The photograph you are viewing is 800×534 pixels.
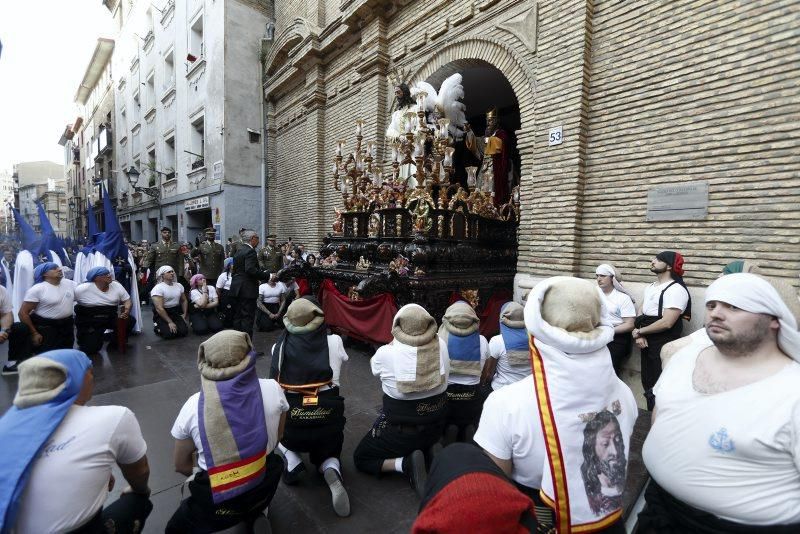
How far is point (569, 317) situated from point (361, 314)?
515 centimetres

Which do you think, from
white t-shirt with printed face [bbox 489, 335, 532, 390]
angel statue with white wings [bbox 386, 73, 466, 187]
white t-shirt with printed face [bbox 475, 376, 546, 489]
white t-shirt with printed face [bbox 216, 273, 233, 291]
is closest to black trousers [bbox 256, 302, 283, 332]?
white t-shirt with printed face [bbox 216, 273, 233, 291]

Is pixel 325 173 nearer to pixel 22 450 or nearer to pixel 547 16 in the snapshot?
pixel 547 16

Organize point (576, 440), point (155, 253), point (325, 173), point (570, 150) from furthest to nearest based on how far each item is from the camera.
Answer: point (325, 173), point (155, 253), point (570, 150), point (576, 440)

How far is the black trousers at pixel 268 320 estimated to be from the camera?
805 centimetres

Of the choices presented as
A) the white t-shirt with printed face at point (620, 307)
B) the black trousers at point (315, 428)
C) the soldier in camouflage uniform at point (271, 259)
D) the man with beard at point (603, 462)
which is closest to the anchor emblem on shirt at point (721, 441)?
the man with beard at point (603, 462)

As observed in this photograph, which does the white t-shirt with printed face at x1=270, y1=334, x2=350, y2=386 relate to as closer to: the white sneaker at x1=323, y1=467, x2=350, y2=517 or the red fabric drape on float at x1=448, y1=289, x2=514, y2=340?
the white sneaker at x1=323, y1=467, x2=350, y2=517

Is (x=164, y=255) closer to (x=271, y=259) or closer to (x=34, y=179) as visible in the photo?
(x=271, y=259)

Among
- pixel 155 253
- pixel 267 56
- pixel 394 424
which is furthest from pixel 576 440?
pixel 267 56

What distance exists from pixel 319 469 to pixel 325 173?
409 inches

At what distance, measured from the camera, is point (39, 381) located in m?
1.74

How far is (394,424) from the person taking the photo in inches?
117

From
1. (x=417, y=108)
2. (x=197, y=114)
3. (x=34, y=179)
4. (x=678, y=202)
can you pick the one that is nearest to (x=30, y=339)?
(x=417, y=108)

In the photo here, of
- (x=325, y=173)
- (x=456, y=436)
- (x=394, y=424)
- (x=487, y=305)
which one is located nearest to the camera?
(x=394, y=424)

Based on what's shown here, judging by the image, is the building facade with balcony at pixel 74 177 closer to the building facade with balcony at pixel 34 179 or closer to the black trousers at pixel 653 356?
the building facade with balcony at pixel 34 179
